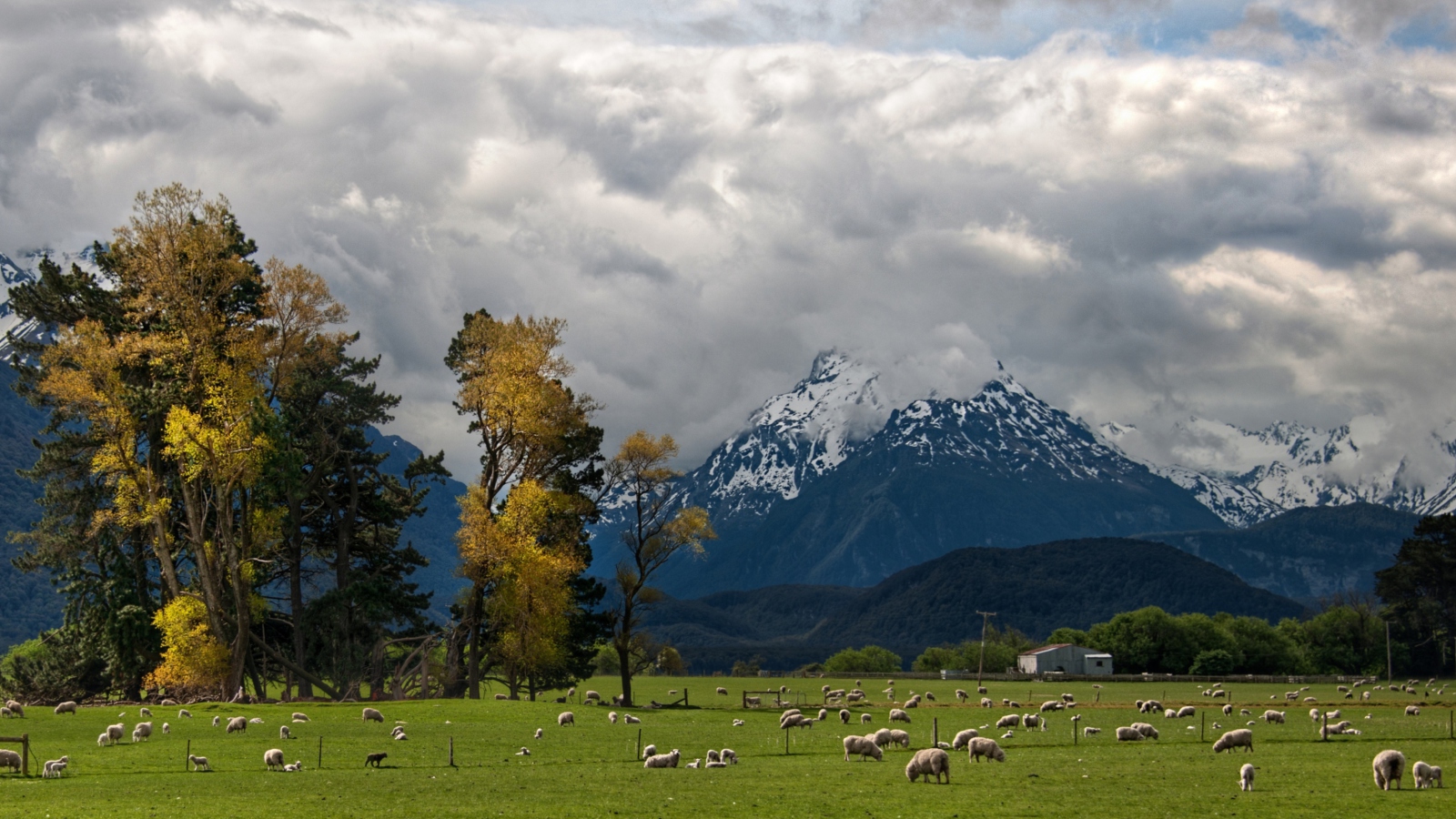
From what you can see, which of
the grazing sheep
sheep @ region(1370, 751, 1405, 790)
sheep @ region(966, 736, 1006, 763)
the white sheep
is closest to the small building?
the white sheep

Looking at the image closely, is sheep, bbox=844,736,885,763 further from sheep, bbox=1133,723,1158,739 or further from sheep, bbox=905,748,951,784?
sheep, bbox=1133,723,1158,739

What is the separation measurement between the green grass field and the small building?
382 ft

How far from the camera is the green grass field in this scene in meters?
32.9

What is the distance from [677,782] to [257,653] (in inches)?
2094

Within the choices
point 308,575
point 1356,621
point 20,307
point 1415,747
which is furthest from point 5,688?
point 1356,621

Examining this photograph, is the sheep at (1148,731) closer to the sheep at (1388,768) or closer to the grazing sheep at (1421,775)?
the grazing sheep at (1421,775)

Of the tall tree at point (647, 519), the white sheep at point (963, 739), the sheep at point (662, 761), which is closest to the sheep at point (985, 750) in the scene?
the white sheep at point (963, 739)

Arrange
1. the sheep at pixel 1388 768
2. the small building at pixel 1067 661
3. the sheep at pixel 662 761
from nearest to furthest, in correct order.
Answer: the sheep at pixel 1388 768, the sheep at pixel 662 761, the small building at pixel 1067 661

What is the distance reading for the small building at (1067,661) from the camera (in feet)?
601

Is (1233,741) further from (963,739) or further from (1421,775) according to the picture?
(1421,775)

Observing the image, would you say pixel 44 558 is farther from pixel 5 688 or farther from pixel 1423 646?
pixel 1423 646

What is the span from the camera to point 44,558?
2916 inches

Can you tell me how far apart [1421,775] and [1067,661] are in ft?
521

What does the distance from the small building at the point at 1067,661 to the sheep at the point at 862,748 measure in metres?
143
